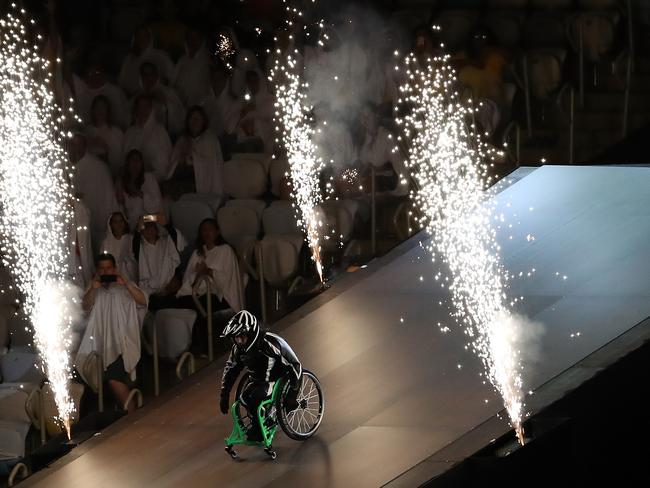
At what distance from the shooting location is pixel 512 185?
43.4ft

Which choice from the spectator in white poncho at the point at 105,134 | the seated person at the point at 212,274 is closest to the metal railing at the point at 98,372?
the seated person at the point at 212,274

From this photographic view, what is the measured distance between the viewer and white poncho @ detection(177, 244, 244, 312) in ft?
40.5

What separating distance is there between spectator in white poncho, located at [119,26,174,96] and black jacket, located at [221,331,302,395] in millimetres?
5482

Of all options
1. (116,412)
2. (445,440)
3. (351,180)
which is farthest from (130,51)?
(445,440)

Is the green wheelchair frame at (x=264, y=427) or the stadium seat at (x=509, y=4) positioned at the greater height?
the stadium seat at (x=509, y=4)

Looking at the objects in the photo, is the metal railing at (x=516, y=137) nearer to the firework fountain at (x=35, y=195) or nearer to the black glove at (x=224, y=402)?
the firework fountain at (x=35, y=195)

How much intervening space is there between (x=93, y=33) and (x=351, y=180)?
3.92 metres

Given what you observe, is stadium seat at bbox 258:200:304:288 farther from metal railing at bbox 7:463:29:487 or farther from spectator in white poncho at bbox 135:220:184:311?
metal railing at bbox 7:463:29:487

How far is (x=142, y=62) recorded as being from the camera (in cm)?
1491

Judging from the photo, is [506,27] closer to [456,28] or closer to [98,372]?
[456,28]

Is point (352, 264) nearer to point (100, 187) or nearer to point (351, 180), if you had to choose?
point (351, 180)

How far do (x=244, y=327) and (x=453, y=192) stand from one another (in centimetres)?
403

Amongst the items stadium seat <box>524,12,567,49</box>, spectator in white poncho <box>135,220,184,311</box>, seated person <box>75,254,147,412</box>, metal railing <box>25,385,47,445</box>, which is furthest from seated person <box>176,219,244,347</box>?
stadium seat <box>524,12,567,49</box>

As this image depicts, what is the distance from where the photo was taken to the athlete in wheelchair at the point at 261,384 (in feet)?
32.1
